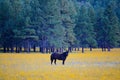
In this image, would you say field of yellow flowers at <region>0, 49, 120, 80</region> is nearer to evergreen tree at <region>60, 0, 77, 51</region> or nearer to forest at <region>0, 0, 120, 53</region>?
forest at <region>0, 0, 120, 53</region>

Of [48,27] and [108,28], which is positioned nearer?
[48,27]

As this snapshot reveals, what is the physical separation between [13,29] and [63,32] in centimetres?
680

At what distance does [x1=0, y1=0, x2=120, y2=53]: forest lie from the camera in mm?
51438

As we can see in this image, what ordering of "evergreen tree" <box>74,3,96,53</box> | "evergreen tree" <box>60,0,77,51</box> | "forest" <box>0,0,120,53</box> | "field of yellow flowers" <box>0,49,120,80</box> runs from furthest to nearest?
"evergreen tree" <box>74,3,96,53</box>, "evergreen tree" <box>60,0,77,51</box>, "forest" <box>0,0,120,53</box>, "field of yellow flowers" <box>0,49,120,80</box>

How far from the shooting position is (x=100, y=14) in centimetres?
5388

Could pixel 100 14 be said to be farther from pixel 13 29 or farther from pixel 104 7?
pixel 13 29

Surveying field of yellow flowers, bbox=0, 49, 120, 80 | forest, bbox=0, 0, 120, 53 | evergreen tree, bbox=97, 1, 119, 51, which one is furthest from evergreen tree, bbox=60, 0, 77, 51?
field of yellow flowers, bbox=0, 49, 120, 80

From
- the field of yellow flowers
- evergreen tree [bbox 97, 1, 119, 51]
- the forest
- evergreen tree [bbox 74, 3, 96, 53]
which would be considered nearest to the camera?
the field of yellow flowers

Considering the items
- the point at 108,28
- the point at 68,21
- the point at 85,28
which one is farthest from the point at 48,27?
the point at 108,28

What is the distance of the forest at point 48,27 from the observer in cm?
5144

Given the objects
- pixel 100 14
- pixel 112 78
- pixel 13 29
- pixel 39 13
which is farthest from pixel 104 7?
pixel 112 78

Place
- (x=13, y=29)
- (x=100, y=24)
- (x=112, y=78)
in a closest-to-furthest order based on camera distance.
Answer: (x=112, y=78) < (x=13, y=29) < (x=100, y=24)

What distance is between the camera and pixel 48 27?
2079 inches

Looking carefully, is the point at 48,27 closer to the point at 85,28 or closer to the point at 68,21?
the point at 68,21
